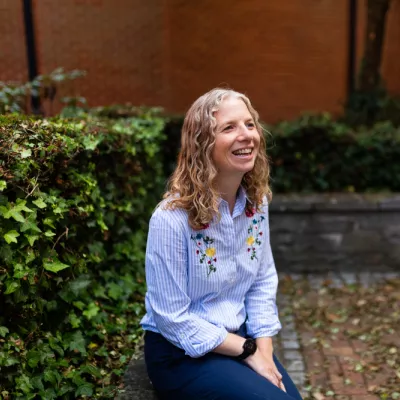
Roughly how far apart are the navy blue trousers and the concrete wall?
10.3 feet

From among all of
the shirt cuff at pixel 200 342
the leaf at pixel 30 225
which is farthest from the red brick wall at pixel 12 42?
the shirt cuff at pixel 200 342

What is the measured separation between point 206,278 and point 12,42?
141 inches

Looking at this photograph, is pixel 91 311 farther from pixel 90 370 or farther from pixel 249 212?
pixel 249 212

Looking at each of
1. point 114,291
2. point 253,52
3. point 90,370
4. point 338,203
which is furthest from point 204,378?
point 253,52

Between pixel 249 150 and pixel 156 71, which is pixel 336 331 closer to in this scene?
pixel 249 150

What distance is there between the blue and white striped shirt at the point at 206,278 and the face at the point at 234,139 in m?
0.17

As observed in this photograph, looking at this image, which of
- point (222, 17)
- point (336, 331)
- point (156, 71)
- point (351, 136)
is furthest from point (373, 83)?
point (336, 331)

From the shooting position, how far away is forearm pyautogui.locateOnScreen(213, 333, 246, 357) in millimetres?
2469

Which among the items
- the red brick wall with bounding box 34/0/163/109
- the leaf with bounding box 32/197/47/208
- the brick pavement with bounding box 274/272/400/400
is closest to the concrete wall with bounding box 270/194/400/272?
the brick pavement with bounding box 274/272/400/400

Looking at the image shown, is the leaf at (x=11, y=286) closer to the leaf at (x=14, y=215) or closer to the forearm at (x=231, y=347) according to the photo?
the leaf at (x=14, y=215)

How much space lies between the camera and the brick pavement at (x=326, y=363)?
354 cm

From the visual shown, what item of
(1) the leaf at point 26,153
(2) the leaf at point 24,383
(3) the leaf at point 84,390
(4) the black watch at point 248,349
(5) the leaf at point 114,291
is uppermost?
(1) the leaf at point 26,153

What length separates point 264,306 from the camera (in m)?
2.80

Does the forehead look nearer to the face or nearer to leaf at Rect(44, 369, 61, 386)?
the face
